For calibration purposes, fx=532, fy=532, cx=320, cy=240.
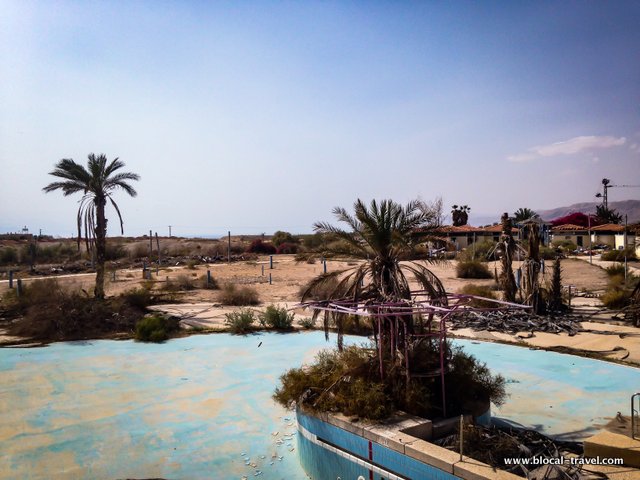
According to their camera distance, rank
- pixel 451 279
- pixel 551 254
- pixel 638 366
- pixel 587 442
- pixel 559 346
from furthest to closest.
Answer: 1. pixel 551 254
2. pixel 451 279
3. pixel 559 346
4. pixel 638 366
5. pixel 587 442

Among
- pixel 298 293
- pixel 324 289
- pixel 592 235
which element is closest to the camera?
pixel 324 289

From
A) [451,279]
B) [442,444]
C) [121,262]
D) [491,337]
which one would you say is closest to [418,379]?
[442,444]

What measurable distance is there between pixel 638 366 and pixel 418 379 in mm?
8981

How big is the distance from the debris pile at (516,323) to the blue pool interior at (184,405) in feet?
6.32

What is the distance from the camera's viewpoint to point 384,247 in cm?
1069

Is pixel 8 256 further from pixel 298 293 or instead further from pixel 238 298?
pixel 298 293

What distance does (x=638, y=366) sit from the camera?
48.1ft

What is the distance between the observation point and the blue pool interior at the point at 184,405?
32.4 ft

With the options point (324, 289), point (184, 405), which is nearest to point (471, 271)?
point (324, 289)

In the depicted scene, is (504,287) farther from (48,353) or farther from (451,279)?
(48,353)

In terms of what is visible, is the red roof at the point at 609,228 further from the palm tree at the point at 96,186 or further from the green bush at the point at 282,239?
the palm tree at the point at 96,186

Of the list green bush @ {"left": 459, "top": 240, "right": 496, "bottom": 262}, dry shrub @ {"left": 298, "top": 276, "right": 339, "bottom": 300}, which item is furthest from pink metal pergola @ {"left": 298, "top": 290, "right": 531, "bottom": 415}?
green bush @ {"left": 459, "top": 240, "right": 496, "bottom": 262}

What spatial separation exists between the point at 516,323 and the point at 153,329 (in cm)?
1374

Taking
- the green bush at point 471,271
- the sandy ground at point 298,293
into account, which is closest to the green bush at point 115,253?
the sandy ground at point 298,293
